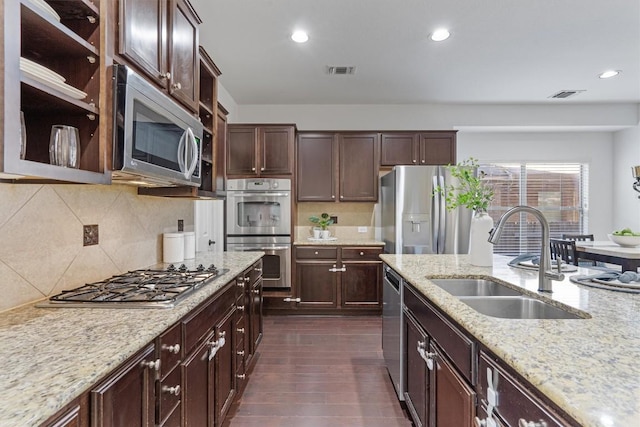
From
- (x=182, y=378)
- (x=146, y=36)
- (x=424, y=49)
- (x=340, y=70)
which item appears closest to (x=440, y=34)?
(x=424, y=49)

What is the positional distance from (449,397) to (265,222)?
3.06 m

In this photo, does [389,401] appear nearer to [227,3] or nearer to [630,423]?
[630,423]

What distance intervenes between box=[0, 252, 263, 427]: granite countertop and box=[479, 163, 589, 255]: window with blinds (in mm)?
5207

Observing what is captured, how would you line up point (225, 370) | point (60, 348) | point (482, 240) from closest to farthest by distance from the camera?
point (60, 348), point (225, 370), point (482, 240)

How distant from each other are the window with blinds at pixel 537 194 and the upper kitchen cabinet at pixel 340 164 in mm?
2135

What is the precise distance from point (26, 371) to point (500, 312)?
70.2 inches

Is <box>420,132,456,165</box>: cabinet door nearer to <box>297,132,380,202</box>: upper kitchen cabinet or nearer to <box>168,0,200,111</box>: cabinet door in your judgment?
<box>297,132,380,202</box>: upper kitchen cabinet

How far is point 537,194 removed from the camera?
5.23 meters

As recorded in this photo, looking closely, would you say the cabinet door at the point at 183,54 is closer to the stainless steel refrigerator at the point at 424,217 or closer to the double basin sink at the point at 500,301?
the double basin sink at the point at 500,301

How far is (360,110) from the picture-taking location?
15.4 ft

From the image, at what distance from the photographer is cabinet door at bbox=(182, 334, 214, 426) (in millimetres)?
1341

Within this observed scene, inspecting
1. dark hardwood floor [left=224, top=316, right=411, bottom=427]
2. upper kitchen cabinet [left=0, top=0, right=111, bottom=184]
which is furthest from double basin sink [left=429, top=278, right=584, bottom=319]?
upper kitchen cabinet [left=0, top=0, right=111, bottom=184]

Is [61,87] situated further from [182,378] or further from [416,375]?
[416,375]

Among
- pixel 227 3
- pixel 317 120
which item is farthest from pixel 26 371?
pixel 317 120
